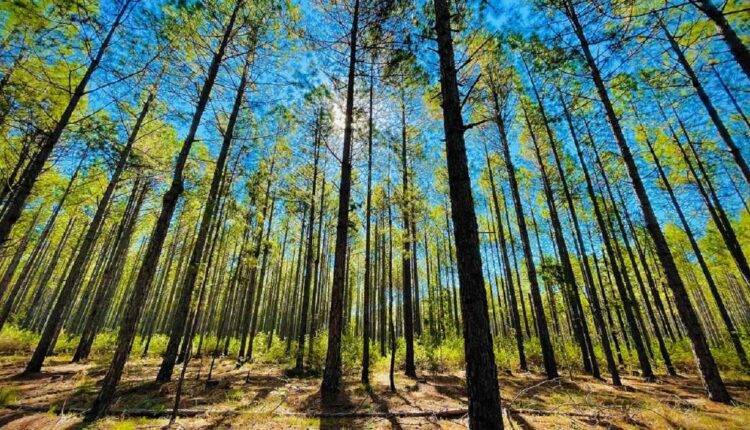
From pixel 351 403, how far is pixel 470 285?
18.4 feet

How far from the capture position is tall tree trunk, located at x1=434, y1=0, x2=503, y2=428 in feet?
10.5

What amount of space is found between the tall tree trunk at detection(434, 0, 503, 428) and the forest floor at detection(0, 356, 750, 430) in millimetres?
524

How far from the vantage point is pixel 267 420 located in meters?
6.10

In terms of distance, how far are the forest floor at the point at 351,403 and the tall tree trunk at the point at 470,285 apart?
524mm

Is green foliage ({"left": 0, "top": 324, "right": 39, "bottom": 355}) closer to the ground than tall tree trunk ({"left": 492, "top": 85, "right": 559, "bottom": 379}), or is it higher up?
closer to the ground

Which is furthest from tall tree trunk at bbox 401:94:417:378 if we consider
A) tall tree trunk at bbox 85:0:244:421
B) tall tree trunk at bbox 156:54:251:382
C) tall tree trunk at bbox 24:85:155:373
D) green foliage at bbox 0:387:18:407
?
green foliage at bbox 0:387:18:407

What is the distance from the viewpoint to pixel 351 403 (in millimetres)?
7398

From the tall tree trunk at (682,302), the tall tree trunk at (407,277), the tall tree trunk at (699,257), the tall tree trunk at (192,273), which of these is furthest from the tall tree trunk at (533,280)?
the tall tree trunk at (192,273)

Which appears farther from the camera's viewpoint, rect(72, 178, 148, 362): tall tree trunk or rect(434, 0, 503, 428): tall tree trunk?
rect(72, 178, 148, 362): tall tree trunk

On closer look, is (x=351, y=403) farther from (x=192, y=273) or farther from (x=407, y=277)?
(x=192, y=273)

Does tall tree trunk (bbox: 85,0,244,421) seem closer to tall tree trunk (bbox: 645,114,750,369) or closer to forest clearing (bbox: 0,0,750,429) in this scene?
forest clearing (bbox: 0,0,750,429)

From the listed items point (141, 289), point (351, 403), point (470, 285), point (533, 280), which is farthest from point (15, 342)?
point (533, 280)

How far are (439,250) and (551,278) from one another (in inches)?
491

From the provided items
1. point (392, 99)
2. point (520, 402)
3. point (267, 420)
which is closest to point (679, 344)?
point (520, 402)
